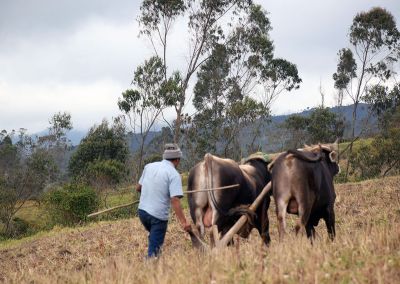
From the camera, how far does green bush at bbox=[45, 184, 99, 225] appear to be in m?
23.2

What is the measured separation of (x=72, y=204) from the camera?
76.2 feet

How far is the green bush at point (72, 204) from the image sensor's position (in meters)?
23.2

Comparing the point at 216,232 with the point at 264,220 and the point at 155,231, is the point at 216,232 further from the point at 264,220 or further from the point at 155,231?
the point at 264,220

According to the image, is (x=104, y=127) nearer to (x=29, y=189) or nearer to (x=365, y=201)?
(x=29, y=189)

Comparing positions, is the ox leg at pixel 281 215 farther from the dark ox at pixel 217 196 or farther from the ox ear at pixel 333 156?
the ox ear at pixel 333 156

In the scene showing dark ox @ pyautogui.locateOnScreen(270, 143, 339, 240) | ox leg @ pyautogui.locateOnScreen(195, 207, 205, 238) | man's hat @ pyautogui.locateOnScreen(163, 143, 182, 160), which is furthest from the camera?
ox leg @ pyautogui.locateOnScreen(195, 207, 205, 238)

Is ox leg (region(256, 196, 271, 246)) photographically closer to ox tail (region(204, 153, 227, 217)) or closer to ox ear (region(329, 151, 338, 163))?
ox tail (region(204, 153, 227, 217))

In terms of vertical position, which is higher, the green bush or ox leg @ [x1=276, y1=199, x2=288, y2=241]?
ox leg @ [x1=276, y1=199, x2=288, y2=241]

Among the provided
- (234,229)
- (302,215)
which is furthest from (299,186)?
(234,229)

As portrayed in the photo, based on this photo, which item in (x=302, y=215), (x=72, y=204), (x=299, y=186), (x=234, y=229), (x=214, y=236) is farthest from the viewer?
(x=72, y=204)

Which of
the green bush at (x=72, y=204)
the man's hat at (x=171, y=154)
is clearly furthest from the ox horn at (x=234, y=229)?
the green bush at (x=72, y=204)

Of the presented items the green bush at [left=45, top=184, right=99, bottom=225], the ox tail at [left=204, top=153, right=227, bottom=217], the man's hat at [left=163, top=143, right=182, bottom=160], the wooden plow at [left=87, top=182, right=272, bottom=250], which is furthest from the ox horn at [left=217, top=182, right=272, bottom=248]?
the green bush at [left=45, top=184, right=99, bottom=225]

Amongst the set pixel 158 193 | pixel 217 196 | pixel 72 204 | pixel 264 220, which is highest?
pixel 158 193

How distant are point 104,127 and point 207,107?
8.40 m
